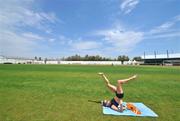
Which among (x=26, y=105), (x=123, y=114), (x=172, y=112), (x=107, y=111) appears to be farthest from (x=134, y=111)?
(x=26, y=105)

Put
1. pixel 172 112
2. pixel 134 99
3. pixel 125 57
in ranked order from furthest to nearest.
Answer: pixel 125 57 < pixel 134 99 < pixel 172 112

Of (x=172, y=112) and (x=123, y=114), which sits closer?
(x=123, y=114)

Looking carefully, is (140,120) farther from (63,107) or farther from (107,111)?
(63,107)

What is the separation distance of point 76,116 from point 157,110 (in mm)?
3393

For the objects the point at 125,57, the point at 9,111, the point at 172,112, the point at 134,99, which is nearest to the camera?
the point at 9,111

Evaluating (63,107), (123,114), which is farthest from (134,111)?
(63,107)

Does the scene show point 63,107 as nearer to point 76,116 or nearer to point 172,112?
point 76,116

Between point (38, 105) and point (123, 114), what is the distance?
345 centimetres

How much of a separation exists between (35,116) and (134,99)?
17.2 ft

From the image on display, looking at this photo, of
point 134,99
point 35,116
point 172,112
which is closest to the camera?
point 35,116

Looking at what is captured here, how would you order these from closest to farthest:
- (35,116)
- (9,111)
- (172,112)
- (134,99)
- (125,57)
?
(35,116) → (9,111) → (172,112) → (134,99) → (125,57)

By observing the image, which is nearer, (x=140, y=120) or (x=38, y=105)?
(x=140, y=120)

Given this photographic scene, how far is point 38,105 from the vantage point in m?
7.26

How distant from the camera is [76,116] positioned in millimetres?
5984
